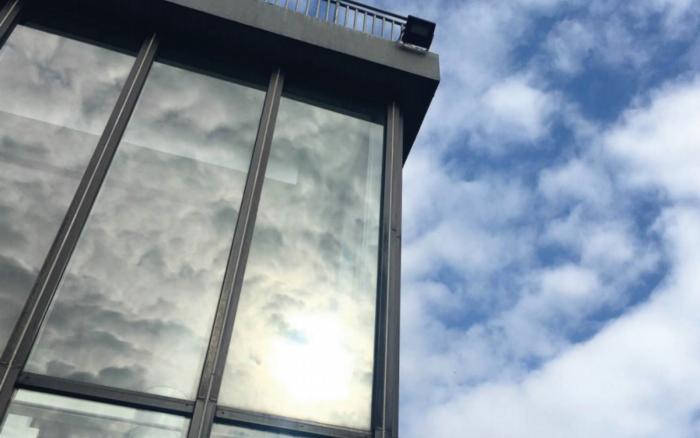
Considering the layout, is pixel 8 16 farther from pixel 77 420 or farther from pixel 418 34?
pixel 418 34

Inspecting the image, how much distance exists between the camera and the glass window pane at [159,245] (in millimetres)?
3953

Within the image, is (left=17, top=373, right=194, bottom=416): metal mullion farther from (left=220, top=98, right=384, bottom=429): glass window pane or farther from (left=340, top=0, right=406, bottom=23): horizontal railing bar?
(left=340, top=0, right=406, bottom=23): horizontal railing bar

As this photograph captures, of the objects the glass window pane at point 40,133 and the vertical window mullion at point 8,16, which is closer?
the glass window pane at point 40,133

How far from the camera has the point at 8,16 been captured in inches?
216

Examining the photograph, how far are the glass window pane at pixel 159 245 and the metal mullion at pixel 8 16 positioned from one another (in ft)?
4.64

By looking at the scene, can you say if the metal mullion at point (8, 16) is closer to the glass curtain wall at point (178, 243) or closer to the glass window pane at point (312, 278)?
the glass curtain wall at point (178, 243)

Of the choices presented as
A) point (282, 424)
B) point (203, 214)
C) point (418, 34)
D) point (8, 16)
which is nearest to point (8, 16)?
point (8, 16)

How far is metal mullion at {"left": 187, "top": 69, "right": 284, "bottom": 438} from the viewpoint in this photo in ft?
12.7

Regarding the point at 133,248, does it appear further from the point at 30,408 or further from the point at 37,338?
the point at 30,408

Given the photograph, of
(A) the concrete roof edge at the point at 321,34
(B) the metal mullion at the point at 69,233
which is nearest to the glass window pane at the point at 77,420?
(B) the metal mullion at the point at 69,233

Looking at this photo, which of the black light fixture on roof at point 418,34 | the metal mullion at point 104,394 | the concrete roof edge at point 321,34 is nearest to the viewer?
the metal mullion at point 104,394

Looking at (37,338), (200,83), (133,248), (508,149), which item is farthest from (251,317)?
(508,149)

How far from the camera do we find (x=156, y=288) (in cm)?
441

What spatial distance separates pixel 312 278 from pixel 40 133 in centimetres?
279
